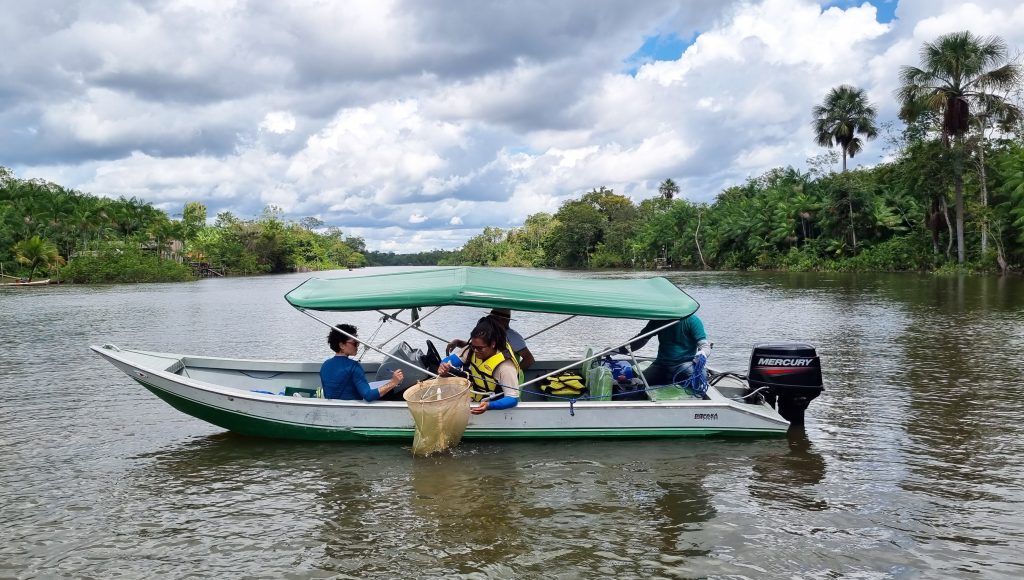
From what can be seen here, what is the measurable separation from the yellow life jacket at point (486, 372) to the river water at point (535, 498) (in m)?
0.70

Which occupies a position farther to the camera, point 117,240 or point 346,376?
point 117,240

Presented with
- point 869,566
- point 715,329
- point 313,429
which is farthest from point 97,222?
point 869,566

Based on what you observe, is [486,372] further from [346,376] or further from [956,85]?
→ [956,85]

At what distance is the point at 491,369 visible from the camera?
8.11 meters

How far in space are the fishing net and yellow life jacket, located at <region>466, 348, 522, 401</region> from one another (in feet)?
1.47

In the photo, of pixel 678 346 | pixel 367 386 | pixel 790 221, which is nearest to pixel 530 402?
pixel 367 386

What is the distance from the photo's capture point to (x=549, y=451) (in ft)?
26.7

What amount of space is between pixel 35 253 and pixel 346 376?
6324 centimetres

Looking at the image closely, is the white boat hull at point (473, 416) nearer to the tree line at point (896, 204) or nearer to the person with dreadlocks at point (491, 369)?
the person with dreadlocks at point (491, 369)

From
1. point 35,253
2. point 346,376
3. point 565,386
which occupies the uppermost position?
point 35,253

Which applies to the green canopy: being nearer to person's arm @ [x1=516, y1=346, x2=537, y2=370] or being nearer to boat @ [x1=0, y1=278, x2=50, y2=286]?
person's arm @ [x1=516, y1=346, x2=537, y2=370]

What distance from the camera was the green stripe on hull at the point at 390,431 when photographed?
8.12 m

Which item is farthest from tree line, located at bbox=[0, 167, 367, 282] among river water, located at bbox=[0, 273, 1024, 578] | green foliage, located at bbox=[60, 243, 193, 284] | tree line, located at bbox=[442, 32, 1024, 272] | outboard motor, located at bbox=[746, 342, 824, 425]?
outboard motor, located at bbox=[746, 342, 824, 425]

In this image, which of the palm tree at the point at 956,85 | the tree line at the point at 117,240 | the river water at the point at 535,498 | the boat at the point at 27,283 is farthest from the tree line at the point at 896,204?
the boat at the point at 27,283
